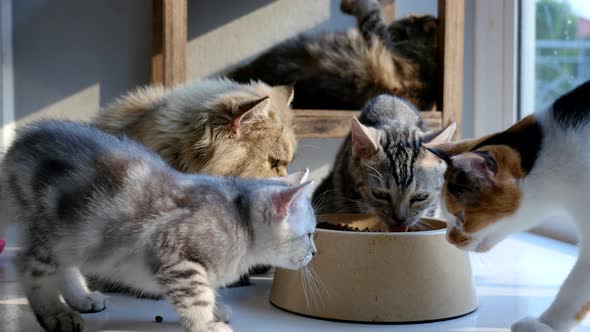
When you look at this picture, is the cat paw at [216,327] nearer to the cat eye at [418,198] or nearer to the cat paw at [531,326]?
the cat paw at [531,326]

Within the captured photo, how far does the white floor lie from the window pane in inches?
27.8

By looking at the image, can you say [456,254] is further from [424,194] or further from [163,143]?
[163,143]

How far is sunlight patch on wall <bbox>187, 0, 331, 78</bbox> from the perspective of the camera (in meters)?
2.68

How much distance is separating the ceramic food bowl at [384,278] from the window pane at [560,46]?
1256mm

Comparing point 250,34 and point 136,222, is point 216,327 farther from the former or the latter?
point 250,34

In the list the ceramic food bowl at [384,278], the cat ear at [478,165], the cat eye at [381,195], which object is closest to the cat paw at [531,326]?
the ceramic food bowl at [384,278]

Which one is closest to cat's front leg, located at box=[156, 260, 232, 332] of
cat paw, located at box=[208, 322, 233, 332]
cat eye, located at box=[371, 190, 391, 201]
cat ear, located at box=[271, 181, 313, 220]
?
cat paw, located at box=[208, 322, 233, 332]

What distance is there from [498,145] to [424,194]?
19.3 inches

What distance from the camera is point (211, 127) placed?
68.6 inches

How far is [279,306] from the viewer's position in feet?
5.13

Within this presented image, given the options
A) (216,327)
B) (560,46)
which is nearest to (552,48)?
(560,46)

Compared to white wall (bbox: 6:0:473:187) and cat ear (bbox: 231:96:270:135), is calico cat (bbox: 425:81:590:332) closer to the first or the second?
cat ear (bbox: 231:96:270:135)

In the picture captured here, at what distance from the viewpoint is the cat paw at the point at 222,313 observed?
1436 millimetres

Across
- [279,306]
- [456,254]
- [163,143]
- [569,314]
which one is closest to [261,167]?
[163,143]
